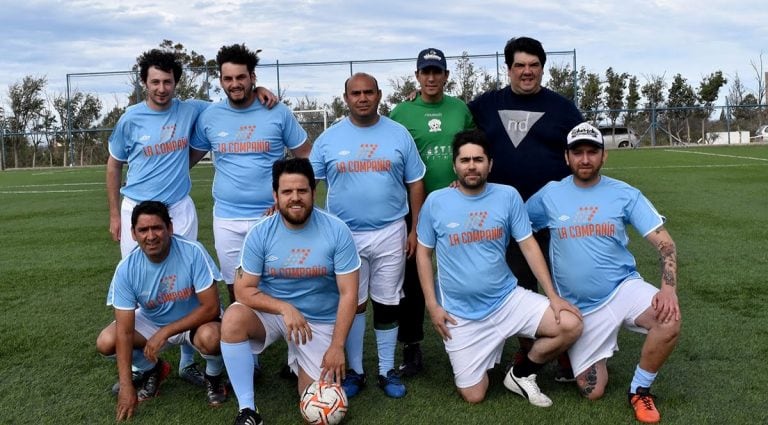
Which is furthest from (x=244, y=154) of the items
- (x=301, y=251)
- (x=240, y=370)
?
(x=240, y=370)

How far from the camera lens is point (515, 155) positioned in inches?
169

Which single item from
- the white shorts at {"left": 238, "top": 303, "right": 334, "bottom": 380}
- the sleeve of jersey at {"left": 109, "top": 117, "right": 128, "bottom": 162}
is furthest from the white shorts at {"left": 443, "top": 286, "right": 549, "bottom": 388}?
the sleeve of jersey at {"left": 109, "top": 117, "right": 128, "bottom": 162}

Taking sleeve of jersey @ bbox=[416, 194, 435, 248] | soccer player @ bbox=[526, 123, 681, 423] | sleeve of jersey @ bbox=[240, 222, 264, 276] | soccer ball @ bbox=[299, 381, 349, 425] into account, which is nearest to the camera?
soccer ball @ bbox=[299, 381, 349, 425]

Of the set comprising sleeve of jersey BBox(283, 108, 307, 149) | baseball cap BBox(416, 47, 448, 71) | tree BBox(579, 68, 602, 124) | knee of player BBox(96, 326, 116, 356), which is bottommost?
knee of player BBox(96, 326, 116, 356)

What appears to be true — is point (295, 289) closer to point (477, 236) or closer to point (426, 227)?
point (426, 227)

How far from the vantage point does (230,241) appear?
4.41 meters

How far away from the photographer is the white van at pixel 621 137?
1307 inches

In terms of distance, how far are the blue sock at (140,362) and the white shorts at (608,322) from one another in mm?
2435

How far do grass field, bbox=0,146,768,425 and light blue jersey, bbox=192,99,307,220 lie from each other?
1.07 meters

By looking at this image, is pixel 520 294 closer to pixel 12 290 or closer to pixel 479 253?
pixel 479 253

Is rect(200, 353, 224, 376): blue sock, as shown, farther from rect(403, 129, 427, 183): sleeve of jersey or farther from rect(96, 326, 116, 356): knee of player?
rect(403, 129, 427, 183): sleeve of jersey

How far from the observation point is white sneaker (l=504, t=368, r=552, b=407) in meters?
3.74

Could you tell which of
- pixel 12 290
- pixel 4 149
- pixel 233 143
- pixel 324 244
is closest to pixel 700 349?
pixel 324 244

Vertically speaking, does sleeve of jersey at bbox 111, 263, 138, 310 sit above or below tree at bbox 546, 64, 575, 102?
below
